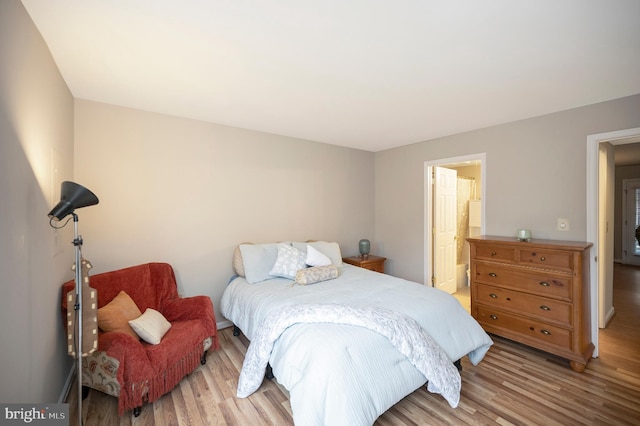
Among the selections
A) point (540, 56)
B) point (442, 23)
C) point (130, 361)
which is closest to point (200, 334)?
point (130, 361)

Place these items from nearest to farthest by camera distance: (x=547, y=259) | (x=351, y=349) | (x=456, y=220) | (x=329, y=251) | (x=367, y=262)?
(x=351, y=349)
(x=547, y=259)
(x=329, y=251)
(x=367, y=262)
(x=456, y=220)

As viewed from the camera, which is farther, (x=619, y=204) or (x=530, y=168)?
(x=619, y=204)

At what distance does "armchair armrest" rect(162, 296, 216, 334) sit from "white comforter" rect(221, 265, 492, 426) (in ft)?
1.08

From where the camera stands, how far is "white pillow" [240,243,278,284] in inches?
117

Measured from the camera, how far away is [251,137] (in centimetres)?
346

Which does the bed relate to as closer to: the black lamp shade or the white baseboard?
the white baseboard

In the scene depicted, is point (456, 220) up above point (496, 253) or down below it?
above

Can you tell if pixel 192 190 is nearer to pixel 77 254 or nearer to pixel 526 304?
pixel 77 254

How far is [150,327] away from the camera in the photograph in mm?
2092

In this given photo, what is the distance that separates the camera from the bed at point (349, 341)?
1.55 meters

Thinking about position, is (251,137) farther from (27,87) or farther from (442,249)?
(442,249)

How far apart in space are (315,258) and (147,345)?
1.77 meters

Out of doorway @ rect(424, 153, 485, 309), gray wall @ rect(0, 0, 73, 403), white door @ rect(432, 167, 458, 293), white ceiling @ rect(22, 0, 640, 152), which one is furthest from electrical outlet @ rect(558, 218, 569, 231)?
gray wall @ rect(0, 0, 73, 403)

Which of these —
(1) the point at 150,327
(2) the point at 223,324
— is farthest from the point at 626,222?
(1) the point at 150,327
